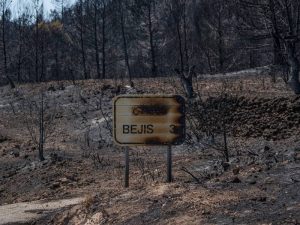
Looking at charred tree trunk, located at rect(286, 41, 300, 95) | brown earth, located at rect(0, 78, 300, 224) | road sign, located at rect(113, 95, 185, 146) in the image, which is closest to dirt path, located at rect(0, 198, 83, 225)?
brown earth, located at rect(0, 78, 300, 224)

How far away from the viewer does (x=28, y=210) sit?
8.73 m

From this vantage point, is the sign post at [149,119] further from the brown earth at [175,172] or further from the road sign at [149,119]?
the brown earth at [175,172]

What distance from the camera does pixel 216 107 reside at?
1730cm

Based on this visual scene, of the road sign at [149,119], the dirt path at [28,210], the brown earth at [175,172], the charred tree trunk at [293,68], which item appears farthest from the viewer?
the charred tree trunk at [293,68]

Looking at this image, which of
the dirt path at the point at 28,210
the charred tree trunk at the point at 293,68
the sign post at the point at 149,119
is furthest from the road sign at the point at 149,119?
the charred tree trunk at the point at 293,68

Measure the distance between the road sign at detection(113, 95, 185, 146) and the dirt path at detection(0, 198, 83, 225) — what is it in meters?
1.42

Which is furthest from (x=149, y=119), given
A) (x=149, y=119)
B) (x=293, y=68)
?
(x=293, y=68)

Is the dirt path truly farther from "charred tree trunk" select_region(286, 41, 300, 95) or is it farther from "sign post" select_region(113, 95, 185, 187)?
"charred tree trunk" select_region(286, 41, 300, 95)

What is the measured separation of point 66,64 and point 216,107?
47.9m

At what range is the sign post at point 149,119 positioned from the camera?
26.3 feet

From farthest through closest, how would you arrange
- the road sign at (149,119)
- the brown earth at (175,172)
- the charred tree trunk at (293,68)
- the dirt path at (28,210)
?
the charred tree trunk at (293,68) < the dirt path at (28,210) < the road sign at (149,119) < the brown earth at (175,172)

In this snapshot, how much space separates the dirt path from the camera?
26.9 feet

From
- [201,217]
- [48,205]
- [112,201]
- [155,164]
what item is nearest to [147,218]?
[201,217]

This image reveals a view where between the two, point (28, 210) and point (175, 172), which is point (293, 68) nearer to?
point (175, 172)
